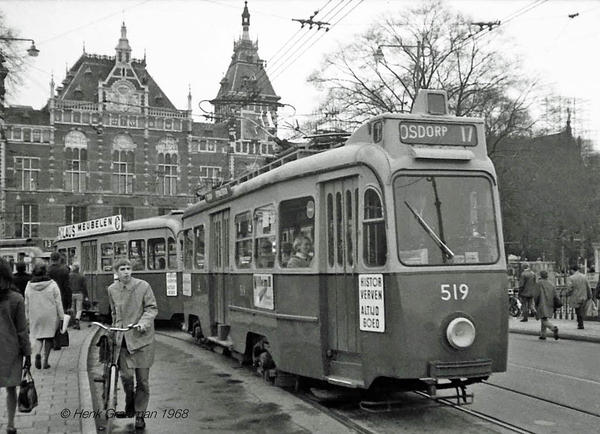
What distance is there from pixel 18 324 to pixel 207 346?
8332 millimetres

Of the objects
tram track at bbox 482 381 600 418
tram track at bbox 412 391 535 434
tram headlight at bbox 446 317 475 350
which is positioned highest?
tram headlight at bbox 446 317 475 350

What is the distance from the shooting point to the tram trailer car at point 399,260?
746 cm

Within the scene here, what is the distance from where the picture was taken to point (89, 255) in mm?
24266

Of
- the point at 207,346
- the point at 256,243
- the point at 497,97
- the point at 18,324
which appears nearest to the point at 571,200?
the point at 497,97

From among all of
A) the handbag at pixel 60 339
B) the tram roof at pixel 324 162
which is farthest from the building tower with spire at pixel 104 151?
the tram roof at pixel 324 162

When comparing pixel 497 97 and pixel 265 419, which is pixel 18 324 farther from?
pixel 497 97

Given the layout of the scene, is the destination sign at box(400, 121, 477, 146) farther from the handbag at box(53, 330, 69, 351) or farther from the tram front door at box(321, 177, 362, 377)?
the handbag at box(53, 330, 69, 351)

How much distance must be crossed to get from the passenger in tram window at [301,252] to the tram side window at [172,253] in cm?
988

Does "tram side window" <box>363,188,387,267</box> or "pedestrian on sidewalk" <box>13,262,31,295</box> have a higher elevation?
"tram side window" <box>363,188,387,267</box>

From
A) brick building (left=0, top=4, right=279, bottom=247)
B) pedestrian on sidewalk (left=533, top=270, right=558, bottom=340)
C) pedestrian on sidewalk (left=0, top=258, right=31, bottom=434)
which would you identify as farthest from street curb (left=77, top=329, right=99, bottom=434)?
brick building (left=0, top=4, right=279, bottom=247)

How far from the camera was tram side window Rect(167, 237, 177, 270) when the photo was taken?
18703 mm

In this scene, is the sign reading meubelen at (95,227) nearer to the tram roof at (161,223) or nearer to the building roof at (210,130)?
the tram roof at (161,223)

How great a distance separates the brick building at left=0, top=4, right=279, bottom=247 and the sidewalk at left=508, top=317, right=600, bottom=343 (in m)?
41.0

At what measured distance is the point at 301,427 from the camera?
7672 millimetres
